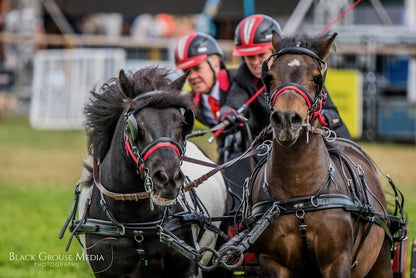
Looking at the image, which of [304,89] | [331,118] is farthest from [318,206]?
[331,118]

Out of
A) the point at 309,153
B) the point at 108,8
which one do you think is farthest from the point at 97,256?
the point at 108,8

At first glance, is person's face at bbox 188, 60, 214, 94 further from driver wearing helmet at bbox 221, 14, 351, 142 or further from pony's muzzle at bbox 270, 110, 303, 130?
pony's muzzle at bbox 270, 110, 303, 130

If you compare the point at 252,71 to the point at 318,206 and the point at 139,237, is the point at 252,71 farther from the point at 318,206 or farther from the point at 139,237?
the point at 139,237

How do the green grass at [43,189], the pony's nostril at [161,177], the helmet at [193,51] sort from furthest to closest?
the green grass at [43,189], the helmet at [193,51], the pony's nostril at [161,177]

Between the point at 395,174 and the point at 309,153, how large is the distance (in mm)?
9291

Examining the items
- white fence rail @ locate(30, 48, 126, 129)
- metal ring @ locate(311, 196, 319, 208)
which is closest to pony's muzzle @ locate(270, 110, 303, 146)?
metal ring @ locate(311, 196, 319, 208)

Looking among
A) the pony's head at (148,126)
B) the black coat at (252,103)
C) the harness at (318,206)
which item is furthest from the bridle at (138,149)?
the black coat at (252,103)

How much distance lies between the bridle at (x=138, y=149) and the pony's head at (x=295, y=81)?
556 millimetres

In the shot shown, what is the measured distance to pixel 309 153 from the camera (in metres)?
5.54

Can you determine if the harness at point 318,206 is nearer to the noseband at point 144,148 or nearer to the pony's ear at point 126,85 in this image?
the noseband at point 144,148

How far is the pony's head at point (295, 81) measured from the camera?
5109 mm

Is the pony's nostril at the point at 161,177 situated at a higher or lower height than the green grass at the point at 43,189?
higher

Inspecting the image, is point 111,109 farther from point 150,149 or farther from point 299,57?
point 299,57

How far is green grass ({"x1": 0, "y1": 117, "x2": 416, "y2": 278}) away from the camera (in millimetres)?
8273
